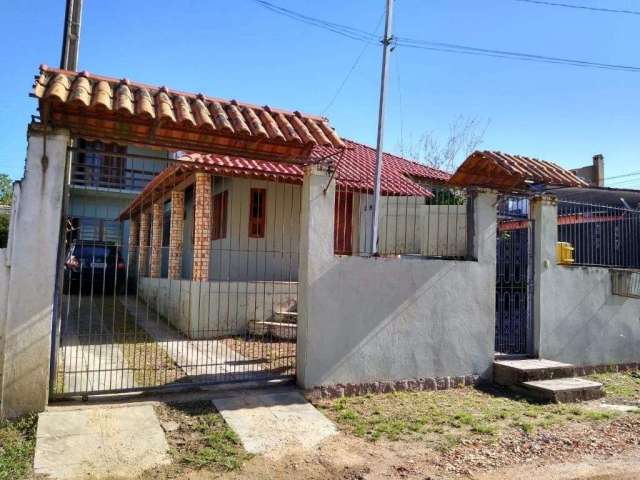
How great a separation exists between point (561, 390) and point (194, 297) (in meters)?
6.32

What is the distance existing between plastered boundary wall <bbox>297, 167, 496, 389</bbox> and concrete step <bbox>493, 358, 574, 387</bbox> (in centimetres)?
18

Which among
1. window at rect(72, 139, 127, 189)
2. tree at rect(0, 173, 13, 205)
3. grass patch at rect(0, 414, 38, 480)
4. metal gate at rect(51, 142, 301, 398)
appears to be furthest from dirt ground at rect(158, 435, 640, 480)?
tree at rect(0, 173, 13, 205)

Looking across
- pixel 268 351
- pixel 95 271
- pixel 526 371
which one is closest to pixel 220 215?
pixel 95 271

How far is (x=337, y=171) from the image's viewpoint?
427 inches

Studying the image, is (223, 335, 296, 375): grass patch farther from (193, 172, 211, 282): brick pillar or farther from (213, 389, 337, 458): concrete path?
(193, 172, 211, 282): brick pillar

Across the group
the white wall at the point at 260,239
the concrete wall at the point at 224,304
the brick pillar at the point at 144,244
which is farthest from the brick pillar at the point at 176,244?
the brick pillar at the point at 144,244

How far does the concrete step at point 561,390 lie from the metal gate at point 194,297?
3178 millimetres

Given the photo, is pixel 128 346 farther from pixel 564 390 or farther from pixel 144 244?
pixel 144 244

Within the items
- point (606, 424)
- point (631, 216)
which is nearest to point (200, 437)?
point (606, 424)

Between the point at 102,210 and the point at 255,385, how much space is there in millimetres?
19550

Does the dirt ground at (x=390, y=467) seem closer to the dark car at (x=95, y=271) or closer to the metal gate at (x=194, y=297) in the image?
the metal gate at (x=194, y=297)

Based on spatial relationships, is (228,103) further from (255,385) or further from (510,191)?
(510,191)

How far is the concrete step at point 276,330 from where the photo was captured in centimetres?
914

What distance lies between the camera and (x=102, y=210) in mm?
22969
